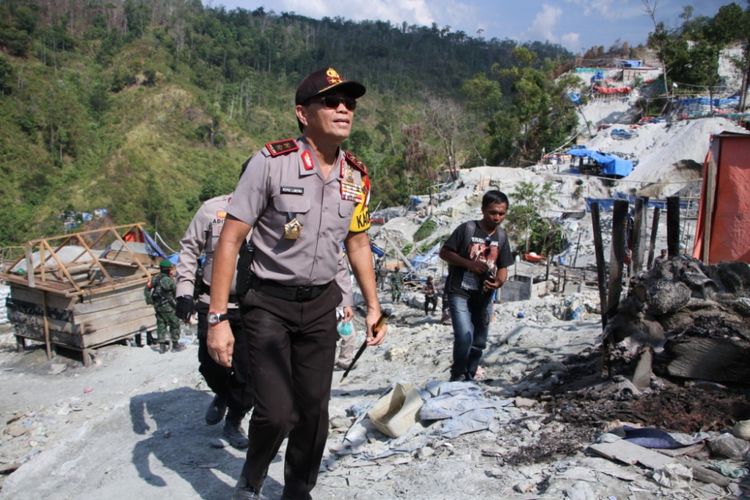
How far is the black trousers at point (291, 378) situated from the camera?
2557mm

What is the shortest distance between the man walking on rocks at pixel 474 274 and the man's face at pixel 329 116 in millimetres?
2130

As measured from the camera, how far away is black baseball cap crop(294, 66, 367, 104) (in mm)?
2530

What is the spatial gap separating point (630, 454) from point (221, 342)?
2.04 metres

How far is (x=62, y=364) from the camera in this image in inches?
340

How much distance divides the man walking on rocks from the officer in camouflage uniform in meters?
5.20

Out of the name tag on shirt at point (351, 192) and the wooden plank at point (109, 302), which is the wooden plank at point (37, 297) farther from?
the name tag on shirt at point (351, 192)

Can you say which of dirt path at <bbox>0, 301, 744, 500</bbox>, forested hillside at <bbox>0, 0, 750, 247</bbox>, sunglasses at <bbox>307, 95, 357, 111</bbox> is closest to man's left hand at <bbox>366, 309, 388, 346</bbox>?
dirt path at <bbox>0, 301, 744, 500</bbox>

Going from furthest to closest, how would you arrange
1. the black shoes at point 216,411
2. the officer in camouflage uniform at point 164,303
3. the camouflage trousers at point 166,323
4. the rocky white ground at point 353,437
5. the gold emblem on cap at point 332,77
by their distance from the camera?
1. the camouflage trousers at point 166,323
2. the officer in camouflage uniform at point 164,303
3. the black shoes at point 216,411
4. the rocky white ground at point 353,437
5. the gold emblem on cap at point 332,77

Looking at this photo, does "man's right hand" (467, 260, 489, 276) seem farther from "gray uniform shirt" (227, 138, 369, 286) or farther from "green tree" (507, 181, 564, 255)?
"green tree" (507, 181, 564, 255)

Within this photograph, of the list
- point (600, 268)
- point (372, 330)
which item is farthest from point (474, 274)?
point (372, 330)

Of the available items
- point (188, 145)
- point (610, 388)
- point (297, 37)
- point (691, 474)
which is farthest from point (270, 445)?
point (297, 37)

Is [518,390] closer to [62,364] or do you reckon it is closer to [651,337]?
[651,337]

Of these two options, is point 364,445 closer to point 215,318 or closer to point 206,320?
point 206,320

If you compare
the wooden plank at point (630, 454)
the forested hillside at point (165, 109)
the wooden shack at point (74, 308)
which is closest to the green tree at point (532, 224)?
the forested hillside at point (165, 109)
